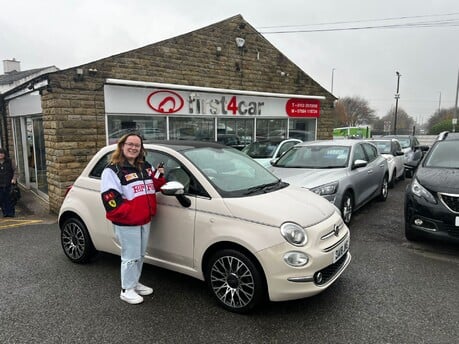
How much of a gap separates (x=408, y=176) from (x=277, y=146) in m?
6.12

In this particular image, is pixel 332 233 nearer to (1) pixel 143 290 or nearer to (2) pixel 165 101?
(1) pixel 143 290

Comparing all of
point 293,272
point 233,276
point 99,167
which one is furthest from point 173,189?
point 99,167

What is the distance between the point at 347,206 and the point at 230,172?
9.53 ft

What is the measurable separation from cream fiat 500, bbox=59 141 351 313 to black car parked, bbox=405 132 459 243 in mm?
1758

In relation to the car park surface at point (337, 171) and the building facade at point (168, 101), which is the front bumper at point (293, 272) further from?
the building facade at point (168, 101)

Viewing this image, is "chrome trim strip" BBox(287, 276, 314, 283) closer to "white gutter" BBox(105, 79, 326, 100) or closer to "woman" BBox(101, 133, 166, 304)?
"woman" BBox(101, 133, 166, 304)

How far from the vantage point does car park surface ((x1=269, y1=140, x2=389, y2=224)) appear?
5.47 metres

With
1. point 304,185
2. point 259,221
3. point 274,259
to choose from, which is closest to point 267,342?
point 274,259

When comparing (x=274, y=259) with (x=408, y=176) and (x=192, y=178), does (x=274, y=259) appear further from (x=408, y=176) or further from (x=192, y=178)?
(x=408, y=176)

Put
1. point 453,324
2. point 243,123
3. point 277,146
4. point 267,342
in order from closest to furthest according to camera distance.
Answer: point 267,342
point 453,324
point 277,146
point 243,123

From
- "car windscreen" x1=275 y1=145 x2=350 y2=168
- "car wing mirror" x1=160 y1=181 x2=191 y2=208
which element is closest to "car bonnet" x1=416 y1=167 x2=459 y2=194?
"car windscreen" x1=275 y1=145 x2=350 y2=168

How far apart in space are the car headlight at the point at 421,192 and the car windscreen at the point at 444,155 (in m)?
0.75

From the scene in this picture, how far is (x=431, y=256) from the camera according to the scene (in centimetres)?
462

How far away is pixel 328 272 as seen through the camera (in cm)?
322
